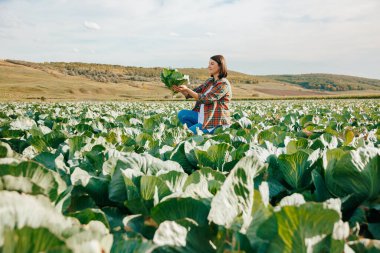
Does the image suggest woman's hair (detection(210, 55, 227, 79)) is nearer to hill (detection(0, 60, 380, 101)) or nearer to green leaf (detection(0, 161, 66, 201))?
green leaf (detection(0, 161, 66, 201))

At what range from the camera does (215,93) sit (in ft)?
22.8

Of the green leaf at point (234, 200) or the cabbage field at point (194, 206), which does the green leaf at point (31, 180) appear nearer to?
the cabbage field at point (194, 206)

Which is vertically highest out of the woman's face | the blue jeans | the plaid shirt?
the woman's face

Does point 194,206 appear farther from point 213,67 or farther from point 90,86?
point 90,86

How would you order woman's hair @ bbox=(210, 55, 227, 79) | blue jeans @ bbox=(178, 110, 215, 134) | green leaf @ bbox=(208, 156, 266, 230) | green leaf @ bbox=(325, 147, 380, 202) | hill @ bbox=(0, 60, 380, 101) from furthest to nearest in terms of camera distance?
1. hill @ bbox=(0, 60, 380, 101)
2. blue jeans @ bbox=(178, 110, 215, 134)
3. woman's hair @ bbox=(210, 55, 227, 79)
4. green leaf @ bbox=(325, 147, 380, 202)
5. green leaf @ bbox=(208, 156, 266, 230)

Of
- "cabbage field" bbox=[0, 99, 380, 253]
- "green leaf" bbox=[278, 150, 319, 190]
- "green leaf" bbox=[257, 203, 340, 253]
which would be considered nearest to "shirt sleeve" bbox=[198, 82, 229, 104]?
"cabbage field" bbox=[0, 99, 380, 253]

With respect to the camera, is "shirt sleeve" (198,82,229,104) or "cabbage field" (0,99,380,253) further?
"shirt sleeve" (198,82,229,104)

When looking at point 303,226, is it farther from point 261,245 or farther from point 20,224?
point 20,224

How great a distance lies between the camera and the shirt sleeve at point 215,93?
6.92 m

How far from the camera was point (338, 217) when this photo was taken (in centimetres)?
95

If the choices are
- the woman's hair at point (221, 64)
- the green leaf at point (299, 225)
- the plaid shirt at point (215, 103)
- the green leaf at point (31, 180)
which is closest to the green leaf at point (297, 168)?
the green leaf at point (299, 225)

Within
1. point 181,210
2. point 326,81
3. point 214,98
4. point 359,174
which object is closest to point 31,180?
point 181,210

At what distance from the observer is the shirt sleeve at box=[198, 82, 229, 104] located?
6922 millimetres

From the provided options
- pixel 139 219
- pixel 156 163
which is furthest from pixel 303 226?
pixel 156 163
